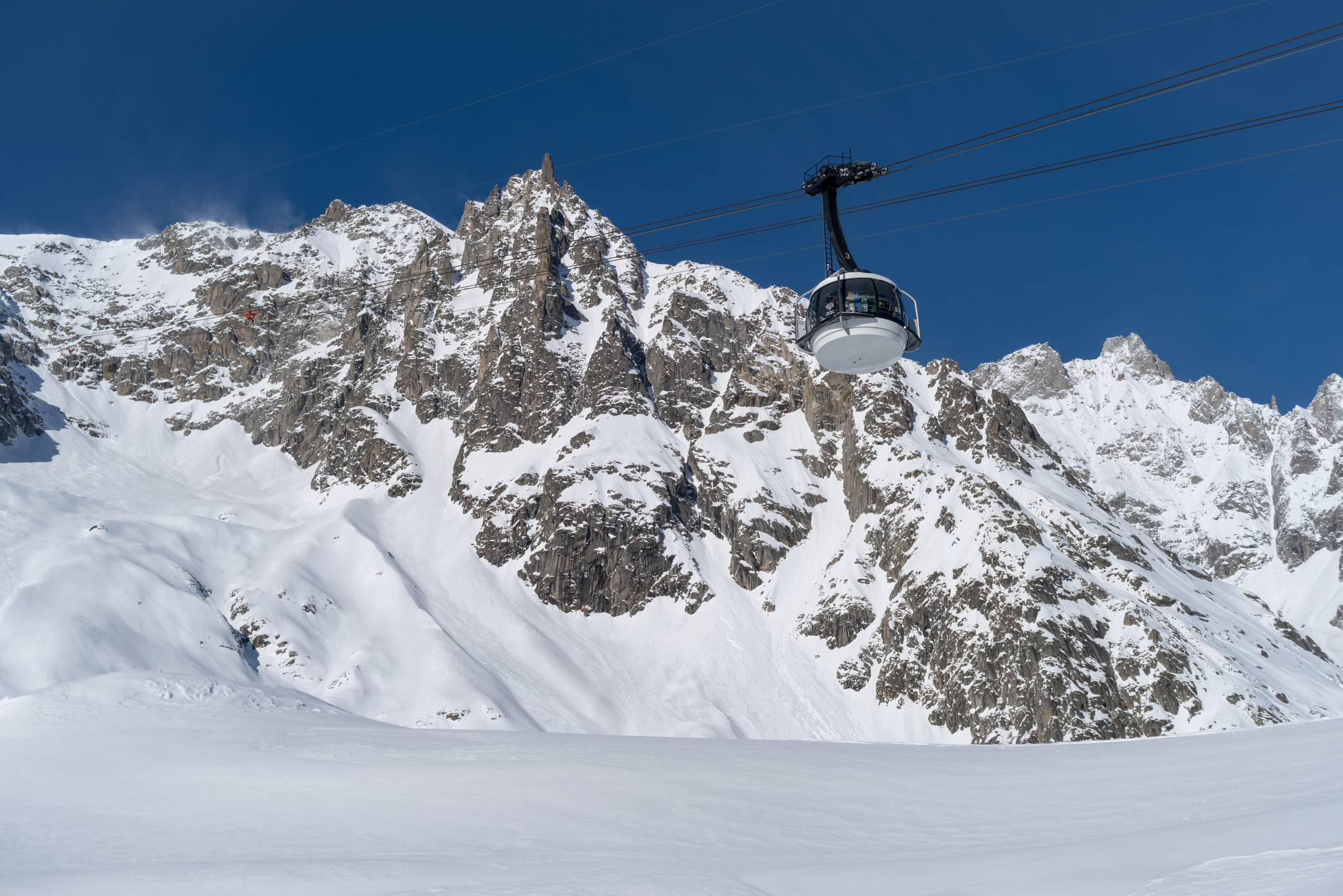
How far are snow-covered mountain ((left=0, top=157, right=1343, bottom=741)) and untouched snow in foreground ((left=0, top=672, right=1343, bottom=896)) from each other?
91.2 metres

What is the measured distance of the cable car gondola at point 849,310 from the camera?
22.2 m

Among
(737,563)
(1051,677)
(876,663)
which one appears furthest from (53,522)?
(1051,677)

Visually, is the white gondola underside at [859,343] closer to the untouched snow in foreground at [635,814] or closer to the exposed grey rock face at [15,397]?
the untouched snow in foreground at [635,814]

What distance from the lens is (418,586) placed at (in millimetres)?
140125

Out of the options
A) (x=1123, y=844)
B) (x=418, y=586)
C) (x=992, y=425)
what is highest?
(x=992, y=425)

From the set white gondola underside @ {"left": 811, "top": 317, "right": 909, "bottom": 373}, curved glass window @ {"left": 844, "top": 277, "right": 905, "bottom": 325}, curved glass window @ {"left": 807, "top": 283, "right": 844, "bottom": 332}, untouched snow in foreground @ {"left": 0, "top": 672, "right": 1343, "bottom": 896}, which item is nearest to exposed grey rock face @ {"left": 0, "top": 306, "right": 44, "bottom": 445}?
untouched snow in foreground @ {"left": 0, "top": 672, "right": 1343, "bottom": 896}

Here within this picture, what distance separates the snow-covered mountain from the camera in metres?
116

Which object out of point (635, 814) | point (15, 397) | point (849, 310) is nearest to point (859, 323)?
point (849, 310)

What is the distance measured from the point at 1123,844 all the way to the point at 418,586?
136508mm

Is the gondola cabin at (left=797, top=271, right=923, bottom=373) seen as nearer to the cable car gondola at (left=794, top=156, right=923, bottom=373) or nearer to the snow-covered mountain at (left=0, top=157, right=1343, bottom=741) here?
the cable car gondola at (left=794, top=156, right=923, bottom=373)

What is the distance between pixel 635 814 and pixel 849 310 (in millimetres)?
12815

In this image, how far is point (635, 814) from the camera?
16.7m

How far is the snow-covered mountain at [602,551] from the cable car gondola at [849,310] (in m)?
100

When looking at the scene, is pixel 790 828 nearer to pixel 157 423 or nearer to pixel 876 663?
pixel 876 663
